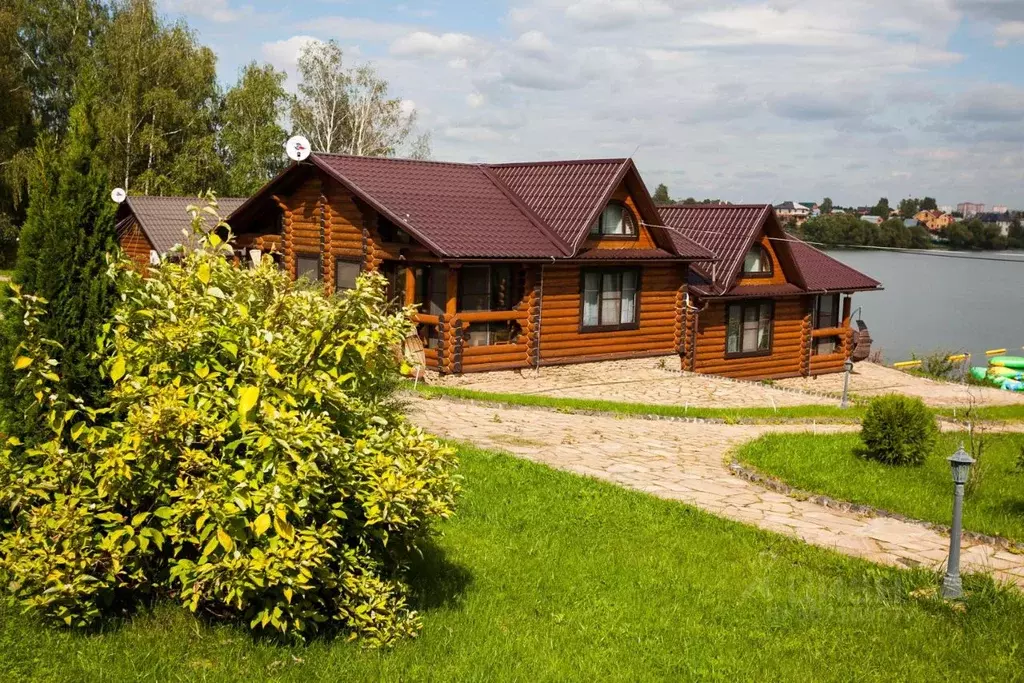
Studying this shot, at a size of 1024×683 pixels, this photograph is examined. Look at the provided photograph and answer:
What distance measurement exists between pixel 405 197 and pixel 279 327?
16103 mm

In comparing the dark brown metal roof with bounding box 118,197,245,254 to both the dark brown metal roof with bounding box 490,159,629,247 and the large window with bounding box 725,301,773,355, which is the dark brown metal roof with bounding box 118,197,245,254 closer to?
the dark brown metal roof with bounding box 490,159,629,247

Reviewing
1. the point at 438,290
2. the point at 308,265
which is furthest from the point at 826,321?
the point at 308,265

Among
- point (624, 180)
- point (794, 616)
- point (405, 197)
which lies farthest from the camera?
point (624, 180)

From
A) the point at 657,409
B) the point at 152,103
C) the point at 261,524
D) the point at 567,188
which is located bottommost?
the point at 657,409

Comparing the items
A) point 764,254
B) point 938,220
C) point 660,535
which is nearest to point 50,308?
point 660,535

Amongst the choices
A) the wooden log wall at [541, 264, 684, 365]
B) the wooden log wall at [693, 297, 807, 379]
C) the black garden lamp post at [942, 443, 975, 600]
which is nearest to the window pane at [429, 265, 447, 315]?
the wooden log wall at [541, 264, 684, 365]

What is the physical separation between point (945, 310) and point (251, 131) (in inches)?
1691

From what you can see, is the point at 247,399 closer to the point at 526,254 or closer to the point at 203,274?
the point at 203,274

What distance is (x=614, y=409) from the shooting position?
17406 mm

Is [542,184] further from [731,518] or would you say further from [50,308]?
[50,308]

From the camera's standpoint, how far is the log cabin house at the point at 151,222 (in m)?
31.5

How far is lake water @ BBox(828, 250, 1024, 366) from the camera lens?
160 feet

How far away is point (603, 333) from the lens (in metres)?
23.4

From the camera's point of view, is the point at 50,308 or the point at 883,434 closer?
the point at 50,308
